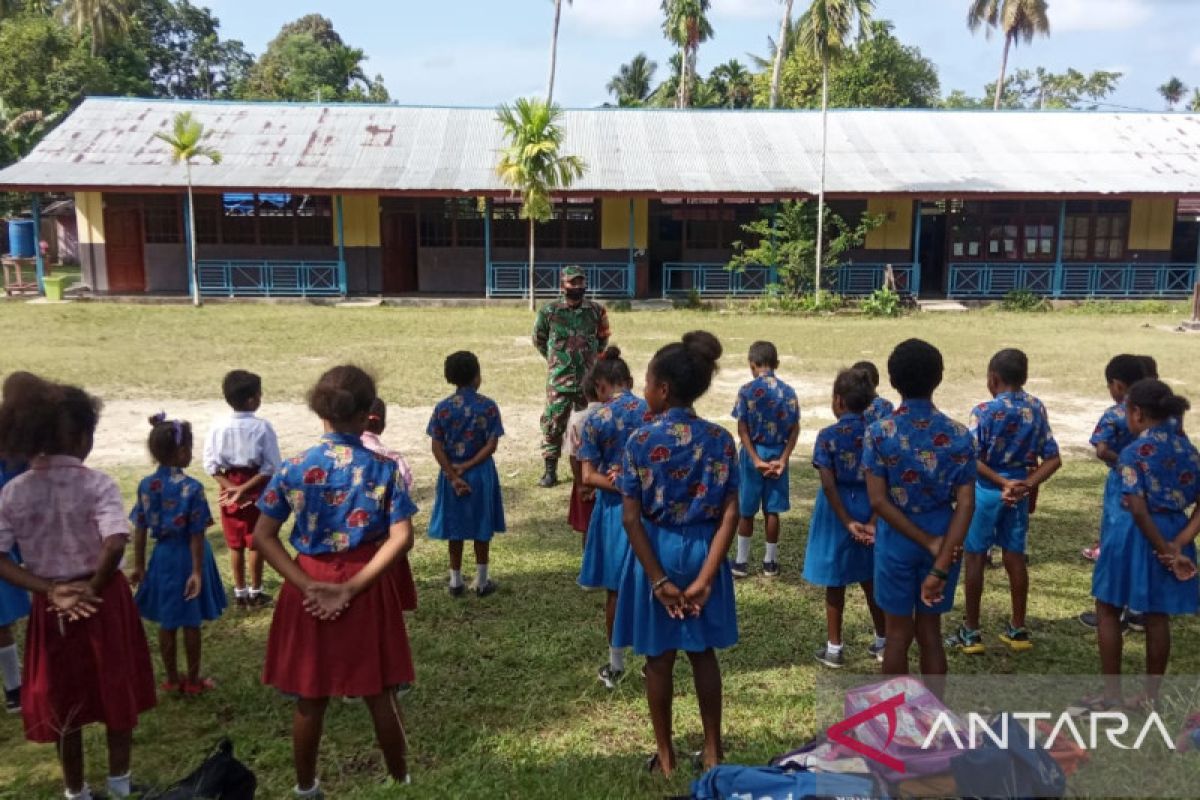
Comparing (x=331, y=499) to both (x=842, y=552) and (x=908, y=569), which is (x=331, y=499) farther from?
(x=842, y=552)

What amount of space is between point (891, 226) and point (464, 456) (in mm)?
18163

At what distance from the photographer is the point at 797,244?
18.8 metres

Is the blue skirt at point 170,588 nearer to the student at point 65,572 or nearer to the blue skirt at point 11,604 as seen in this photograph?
the blue skirt at point 11,604

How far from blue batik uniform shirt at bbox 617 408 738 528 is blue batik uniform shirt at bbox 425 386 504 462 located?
1729 millimetres

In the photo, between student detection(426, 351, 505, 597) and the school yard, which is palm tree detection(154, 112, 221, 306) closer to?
the school yard

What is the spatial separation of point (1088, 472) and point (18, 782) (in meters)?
7.01

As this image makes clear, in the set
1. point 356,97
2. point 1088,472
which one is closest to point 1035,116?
point 1088,472

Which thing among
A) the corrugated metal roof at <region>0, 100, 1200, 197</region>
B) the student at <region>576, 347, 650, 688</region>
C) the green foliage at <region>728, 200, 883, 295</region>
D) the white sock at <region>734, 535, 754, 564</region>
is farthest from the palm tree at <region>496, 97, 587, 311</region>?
the student at <region>576, 347, 650, 688</region>

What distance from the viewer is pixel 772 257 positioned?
1898 cm

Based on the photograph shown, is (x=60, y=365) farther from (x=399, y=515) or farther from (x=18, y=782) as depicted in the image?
(x=399, y=515)

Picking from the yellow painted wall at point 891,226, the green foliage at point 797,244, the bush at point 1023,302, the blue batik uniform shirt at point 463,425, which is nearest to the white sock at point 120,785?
the blue batik uniform shirt at point 463,425

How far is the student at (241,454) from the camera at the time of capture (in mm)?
4199

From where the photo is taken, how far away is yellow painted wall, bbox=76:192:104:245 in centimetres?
1978

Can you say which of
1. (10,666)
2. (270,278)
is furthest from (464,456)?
(270,278)
